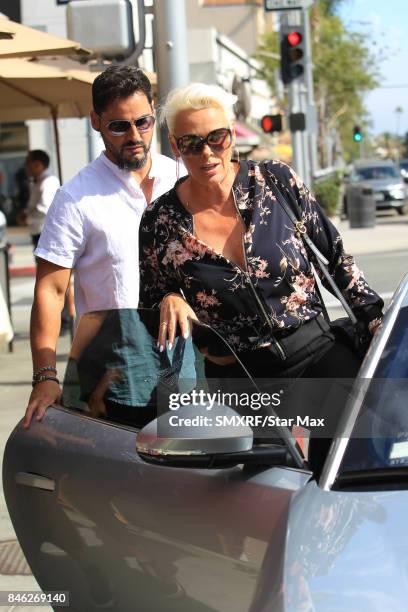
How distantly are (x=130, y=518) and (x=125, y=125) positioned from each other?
6.00ft

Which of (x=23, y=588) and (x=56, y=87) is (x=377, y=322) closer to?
(x=23, y=588)

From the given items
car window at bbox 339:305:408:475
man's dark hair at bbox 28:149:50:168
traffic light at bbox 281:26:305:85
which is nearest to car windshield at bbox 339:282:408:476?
car window at bbox 339:305:408:475

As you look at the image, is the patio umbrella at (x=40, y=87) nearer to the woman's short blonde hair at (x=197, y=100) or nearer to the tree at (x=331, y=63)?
the woman's short blonde hair at (x=197, y=100)

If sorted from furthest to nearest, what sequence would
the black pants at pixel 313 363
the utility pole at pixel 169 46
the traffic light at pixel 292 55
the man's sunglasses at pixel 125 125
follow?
1. the traffic light at pixel 292 55
2. the utility pole at pixel 169 46
3. the man's sunglasses at pixel 125 125
4. the black pants at pixel 313 363

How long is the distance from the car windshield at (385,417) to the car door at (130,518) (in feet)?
0.48

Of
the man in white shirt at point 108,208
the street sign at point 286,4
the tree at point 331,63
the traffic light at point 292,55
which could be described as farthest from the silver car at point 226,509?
the tree at point 331,63

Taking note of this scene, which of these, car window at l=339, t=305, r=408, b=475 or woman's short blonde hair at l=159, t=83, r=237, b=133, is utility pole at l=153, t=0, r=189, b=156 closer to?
woman's short blonde hair at l=159, t=83, r=237, b=133

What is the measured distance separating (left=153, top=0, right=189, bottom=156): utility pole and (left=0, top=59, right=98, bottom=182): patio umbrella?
1.43 metres

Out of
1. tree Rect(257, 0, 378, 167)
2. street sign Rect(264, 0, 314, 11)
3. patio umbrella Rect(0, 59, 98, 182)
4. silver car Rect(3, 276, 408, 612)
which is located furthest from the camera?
tree Rect(257, 0, 378, 167)

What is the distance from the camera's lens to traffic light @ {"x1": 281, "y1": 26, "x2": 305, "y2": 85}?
18.6 m

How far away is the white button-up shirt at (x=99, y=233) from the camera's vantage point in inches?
165

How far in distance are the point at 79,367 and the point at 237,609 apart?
0.99m

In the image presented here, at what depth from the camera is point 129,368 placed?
3166 mm

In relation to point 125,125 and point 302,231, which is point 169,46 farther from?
point 302,231
